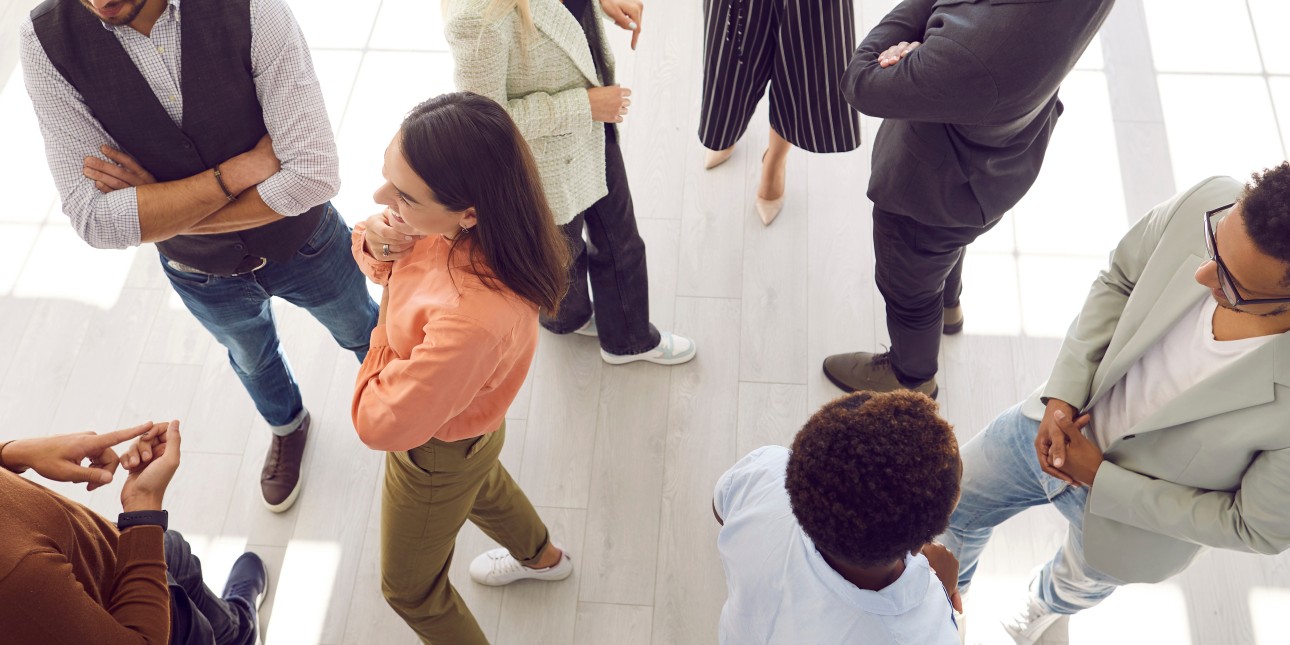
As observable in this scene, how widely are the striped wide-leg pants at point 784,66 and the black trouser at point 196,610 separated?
84.4 inches

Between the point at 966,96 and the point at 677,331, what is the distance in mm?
1565

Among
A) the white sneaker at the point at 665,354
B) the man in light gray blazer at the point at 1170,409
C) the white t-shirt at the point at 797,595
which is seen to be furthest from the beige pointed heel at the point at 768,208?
the white t-shirt at the point at 797,595

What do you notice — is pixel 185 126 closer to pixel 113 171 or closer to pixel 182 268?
pixel 113 171

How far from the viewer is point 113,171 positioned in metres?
2.01

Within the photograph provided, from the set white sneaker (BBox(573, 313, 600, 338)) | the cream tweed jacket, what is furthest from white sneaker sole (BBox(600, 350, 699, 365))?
the cream tweed jacket

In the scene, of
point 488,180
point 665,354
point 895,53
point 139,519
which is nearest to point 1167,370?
point 895,53

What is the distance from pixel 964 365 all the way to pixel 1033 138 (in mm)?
1155

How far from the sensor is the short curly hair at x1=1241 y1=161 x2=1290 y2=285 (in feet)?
5.03

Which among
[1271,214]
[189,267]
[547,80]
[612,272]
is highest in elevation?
[1271,214]

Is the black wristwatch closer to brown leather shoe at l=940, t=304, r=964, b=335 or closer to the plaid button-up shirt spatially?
the plaid button-up shirt

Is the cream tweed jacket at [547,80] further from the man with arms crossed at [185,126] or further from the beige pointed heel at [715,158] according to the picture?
the beige pointed heel at [715,158]

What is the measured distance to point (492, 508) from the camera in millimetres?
2418

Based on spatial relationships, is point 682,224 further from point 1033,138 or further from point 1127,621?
point 1127,621

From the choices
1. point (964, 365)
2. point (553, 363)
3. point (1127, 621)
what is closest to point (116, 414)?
point (553, 363)
